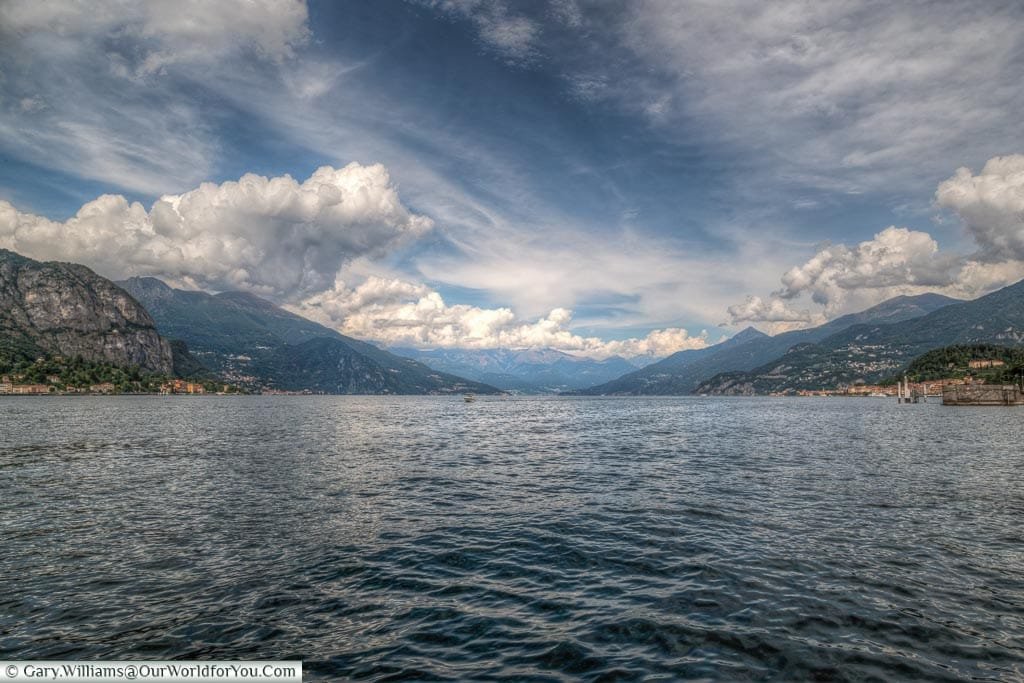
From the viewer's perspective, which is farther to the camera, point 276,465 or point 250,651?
point 276,465

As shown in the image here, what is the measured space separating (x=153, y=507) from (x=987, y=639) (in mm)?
43909

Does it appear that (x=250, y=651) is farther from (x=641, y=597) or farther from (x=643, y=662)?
(x=641, y=597)

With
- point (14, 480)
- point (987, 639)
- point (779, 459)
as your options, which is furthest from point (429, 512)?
point (779, 459)

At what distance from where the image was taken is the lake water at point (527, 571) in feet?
48.6

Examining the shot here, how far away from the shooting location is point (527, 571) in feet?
71.8

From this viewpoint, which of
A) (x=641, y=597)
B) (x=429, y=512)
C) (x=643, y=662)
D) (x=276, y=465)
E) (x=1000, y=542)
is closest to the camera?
(x=643, y=662)

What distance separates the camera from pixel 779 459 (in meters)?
57.3

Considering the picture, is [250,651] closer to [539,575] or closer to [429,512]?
[539,575]

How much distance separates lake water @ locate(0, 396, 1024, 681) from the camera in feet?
48.6

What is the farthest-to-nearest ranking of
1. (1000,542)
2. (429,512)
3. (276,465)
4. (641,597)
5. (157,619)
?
(276,465) < (429,512) < (1000,542) < (641,597) < (157,619)

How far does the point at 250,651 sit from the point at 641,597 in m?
13.9

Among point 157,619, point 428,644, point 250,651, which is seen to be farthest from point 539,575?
point 157,619

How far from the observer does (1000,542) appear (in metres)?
25.0

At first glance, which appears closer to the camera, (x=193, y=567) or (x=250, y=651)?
(x=250, y=651)
